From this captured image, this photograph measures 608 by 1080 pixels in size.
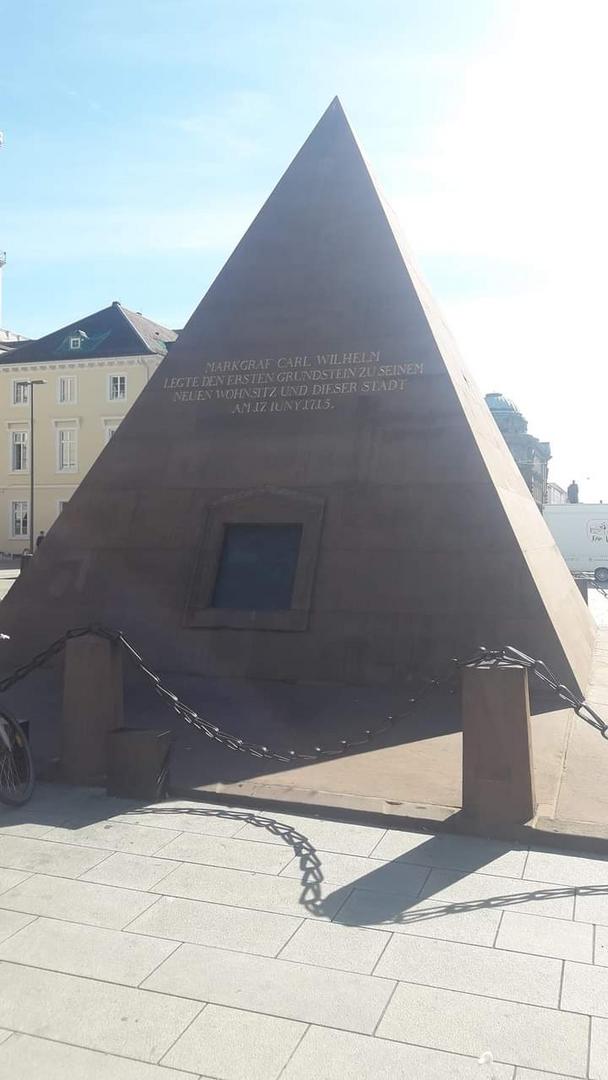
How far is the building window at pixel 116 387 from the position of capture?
155 feet

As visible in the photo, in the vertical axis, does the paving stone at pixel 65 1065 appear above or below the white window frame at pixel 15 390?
below

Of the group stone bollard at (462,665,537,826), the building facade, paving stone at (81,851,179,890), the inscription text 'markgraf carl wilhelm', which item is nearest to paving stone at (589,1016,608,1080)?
stone bollard at (462,665,537,826)

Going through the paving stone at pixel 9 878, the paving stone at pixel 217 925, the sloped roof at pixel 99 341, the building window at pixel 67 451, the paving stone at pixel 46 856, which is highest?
the sloped roof at pixel 99 341

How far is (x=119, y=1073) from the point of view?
10.1ft

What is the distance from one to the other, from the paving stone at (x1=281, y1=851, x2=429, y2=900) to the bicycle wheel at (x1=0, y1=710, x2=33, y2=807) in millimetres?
2137

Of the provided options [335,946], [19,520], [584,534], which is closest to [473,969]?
[335,946]

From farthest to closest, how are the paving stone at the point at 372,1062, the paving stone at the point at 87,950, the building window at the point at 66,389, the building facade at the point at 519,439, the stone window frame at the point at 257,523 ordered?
the building facade at the point at 519,439 < the building window at the point at 66,389 < the stone window frame at the point at 257,523 < the paving stone at the point at 87,950 < the paving stone at the point at 372,1062

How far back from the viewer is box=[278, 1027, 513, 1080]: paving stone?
10.00 ft

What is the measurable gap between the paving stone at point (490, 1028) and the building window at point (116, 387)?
1799 inches

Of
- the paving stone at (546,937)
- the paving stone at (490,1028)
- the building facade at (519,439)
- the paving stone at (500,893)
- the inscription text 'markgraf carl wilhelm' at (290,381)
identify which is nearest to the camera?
the paving stone at (490,1028)

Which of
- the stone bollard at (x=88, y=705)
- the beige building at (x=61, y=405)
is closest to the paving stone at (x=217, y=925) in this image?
the stone bollard at (x=88, y=705)

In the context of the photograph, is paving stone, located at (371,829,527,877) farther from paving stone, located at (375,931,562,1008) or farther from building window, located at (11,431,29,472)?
building window, located at (11,431,29,472)

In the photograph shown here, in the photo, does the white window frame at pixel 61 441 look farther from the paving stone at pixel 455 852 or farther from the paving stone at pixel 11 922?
the paving stone at pixel 11 922

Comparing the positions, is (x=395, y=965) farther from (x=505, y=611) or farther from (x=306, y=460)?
(x=306, y=460)
